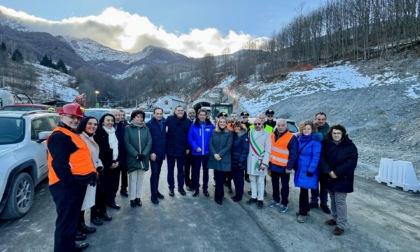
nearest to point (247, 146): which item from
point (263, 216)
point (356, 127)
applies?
point (263, 216)

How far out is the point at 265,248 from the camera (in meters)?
3.38

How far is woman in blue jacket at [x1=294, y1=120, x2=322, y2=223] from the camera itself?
4219 millimetres

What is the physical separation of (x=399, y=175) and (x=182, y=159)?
19.1 feet

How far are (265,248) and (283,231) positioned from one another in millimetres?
669

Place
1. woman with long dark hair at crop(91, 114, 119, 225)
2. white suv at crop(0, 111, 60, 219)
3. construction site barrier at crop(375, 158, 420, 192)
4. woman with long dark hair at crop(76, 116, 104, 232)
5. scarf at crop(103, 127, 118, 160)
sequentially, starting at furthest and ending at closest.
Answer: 1. construction site barrier at crop(375, 158, 420, 192)
2. scarf at crop(103, 127, 118, 160)
3. woman with long dark hair at crop(91, 114, 119, 225)
4. white suv at crop(0, 111, 60, 219)
5. woman with long dark hair at crop(76, 116, 104, 232)

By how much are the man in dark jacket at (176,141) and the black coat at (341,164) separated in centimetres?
295

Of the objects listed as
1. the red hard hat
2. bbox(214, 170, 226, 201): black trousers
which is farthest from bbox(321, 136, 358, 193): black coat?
the red hard hat

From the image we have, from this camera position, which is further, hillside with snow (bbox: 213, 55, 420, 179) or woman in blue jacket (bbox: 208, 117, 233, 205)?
hillside with snow (bbox: 213, 55, 420, 179)

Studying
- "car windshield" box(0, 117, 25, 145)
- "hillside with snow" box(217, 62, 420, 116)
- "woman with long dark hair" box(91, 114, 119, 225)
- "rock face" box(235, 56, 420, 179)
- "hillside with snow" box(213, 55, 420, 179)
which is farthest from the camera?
"hillside with snow" box(217, 62, 420, 116)

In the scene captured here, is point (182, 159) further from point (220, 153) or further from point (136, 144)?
point (136, 144)

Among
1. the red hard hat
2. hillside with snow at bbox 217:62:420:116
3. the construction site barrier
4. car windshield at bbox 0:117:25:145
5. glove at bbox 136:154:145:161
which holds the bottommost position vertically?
the construction site barrier

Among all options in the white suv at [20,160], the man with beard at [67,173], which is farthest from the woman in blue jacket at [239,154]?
the white suv at [20,160]

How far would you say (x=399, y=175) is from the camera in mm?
6312

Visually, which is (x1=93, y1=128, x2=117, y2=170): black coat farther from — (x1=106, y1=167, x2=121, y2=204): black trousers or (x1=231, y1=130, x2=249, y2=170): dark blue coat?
(x1=231, y1=130, x2=249, y2=170): dark blue coat
